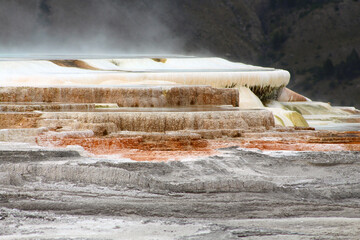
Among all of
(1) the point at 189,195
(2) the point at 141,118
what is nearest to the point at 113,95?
(2) the point at 141,118

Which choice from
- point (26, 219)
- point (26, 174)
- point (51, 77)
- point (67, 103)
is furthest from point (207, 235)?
point (51, 77)

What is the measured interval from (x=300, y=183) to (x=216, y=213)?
5.26 feet

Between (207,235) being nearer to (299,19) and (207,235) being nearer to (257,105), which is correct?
(257,105)

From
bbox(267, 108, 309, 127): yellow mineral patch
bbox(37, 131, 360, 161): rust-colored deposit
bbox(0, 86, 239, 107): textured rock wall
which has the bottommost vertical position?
bbox(37, 131, 360, 161): rust-colored deposit

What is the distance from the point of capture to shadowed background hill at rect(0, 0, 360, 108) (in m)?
32.3

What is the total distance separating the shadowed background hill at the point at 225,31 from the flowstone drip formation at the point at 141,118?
15160 millimetres

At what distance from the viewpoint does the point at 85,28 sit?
109 feet

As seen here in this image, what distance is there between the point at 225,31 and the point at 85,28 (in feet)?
30.6

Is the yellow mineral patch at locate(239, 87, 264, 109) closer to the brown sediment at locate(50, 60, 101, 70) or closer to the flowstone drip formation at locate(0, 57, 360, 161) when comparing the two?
the flowstone drip formation at locate(0, 57, 360, 161)

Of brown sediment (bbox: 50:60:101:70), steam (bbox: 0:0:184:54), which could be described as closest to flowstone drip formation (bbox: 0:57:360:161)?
brown sediment (bbox: 50:60:101:70)

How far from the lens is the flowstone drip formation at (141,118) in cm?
971

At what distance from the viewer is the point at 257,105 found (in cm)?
1747

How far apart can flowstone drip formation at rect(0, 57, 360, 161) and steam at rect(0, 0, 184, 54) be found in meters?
14.0

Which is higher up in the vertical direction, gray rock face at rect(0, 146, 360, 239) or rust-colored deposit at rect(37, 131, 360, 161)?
rust-colored deposit at rect(37, 131, 360, 161)
